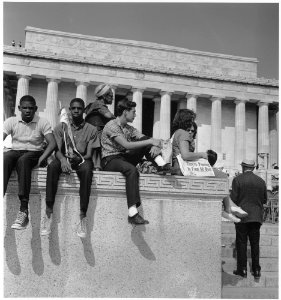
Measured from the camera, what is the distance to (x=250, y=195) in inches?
320

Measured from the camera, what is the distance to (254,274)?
741cm

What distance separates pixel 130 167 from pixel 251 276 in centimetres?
349

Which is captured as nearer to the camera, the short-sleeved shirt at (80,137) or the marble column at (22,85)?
the short-sleeved shirt at (80,137)

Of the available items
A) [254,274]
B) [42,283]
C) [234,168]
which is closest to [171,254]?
[42,283]

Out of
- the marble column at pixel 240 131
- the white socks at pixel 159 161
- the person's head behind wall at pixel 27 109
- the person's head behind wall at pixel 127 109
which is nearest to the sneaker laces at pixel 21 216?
the person's head behind wall at pixel 27 109

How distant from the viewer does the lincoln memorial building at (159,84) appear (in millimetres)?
40156

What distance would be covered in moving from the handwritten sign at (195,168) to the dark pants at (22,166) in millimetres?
2313

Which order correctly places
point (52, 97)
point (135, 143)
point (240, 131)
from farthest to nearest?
point (240, 131), point (52, 97), point (135, 143)

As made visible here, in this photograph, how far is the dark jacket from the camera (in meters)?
7.89

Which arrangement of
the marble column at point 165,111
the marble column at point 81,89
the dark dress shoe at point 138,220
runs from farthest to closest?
the marble column at point 165,111 < the marble column at point 81,89 < the dark dress shoe at point 138,220

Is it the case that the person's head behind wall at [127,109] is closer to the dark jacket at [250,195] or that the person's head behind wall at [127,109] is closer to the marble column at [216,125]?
the dark jacket at [250,195]

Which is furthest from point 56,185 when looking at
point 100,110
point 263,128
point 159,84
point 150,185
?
point 263,128

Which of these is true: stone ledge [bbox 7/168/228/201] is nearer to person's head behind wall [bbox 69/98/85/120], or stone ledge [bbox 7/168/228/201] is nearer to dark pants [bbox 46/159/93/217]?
dark pants [bbox 46/159/93/217]

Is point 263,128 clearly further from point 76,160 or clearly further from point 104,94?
point 76,160
